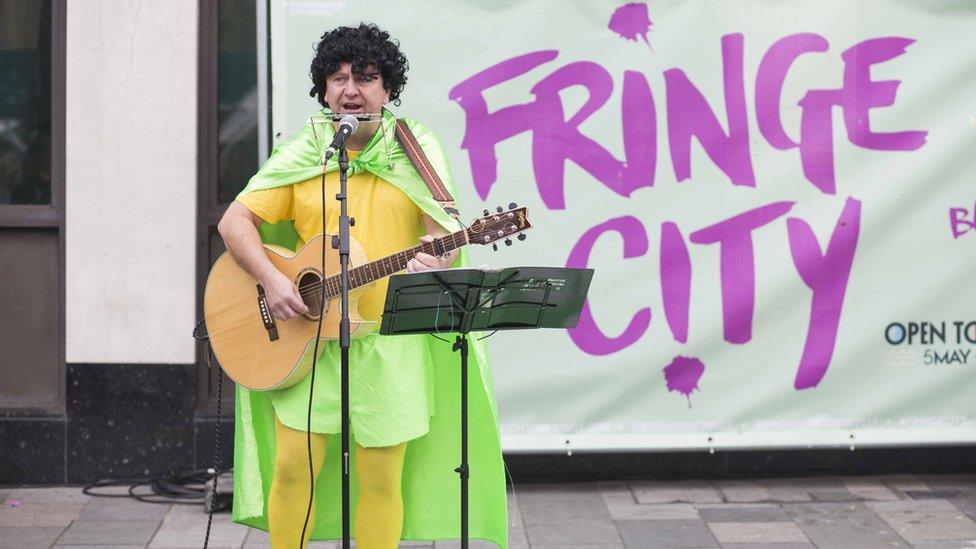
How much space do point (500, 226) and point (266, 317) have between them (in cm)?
88

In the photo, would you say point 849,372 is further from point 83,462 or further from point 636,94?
point 83,462

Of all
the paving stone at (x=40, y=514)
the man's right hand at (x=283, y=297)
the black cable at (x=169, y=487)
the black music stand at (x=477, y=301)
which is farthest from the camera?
the black cable at (x=169, y=487)

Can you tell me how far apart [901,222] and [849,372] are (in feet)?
2.38

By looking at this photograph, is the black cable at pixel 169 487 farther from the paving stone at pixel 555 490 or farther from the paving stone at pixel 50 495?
the paving stone at pixel 555 490

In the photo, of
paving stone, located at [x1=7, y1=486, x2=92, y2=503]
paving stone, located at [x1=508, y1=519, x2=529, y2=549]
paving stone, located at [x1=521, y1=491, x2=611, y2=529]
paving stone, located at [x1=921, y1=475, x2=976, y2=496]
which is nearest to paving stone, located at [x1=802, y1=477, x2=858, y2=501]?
paving stone, located at [x1=921, y1=475, x2=976, y2=496]

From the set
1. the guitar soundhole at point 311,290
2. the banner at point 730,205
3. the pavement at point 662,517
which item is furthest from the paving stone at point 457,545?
the guitar soundhole at point 311,290

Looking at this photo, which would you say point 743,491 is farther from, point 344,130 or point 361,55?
point 344,130

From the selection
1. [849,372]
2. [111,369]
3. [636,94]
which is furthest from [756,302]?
[111,369]

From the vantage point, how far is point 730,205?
648 centimetres

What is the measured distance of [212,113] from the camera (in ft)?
22.5

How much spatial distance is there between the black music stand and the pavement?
162 cm

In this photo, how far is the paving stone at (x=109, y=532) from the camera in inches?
233

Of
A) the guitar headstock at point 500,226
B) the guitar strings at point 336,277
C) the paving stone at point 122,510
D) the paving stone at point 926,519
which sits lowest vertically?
the paving stone at point 926,519

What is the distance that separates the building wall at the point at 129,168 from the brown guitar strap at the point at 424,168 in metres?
2.18
